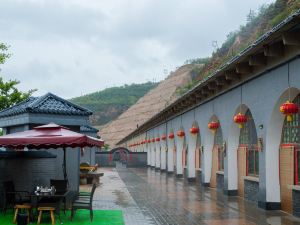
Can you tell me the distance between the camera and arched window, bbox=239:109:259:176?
14.5 meters

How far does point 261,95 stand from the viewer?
1284 cm

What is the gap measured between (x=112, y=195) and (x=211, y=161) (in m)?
5.07

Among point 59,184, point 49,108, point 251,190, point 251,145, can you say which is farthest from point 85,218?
point 251,145

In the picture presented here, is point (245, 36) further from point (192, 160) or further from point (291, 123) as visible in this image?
point (291, 123)

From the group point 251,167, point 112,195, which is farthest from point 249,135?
point 112,195

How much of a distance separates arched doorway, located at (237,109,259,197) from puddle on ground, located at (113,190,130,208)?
4.02 m

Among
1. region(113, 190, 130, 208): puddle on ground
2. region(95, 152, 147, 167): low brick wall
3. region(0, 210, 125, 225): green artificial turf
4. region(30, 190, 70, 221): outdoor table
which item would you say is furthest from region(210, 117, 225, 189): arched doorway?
region(95, 152, 147, 167): low brick wall

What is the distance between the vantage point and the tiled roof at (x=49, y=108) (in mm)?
12680

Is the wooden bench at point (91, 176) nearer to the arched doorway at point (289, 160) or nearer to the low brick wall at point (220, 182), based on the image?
the low brick wall at point (220, 182)

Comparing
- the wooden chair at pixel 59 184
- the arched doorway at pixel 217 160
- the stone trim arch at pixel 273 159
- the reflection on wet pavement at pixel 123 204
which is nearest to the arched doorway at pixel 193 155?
the arched doorway at pixel 217 160

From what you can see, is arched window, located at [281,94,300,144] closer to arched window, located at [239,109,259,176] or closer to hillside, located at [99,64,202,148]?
arched window, located at [239,109,259,176]

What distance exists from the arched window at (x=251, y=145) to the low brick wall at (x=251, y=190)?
325 millimetres

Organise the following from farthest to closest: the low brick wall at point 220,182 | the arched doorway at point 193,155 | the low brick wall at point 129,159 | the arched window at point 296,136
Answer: the low brick wall at point 129,159, the arched doorway at point 193,155, the low brick wall at point 220,182, the arched window at point 296,136

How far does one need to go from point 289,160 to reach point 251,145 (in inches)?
121
